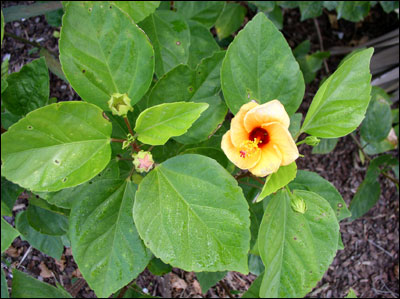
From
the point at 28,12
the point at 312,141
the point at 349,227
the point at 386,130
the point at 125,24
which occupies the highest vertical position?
the point at 125,24

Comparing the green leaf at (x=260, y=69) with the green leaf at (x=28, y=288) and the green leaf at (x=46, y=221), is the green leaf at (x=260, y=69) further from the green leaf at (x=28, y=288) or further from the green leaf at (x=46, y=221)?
the green leaf at (x=46, y=221)

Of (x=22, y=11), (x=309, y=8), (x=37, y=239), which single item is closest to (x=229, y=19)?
(x=309, y=8)

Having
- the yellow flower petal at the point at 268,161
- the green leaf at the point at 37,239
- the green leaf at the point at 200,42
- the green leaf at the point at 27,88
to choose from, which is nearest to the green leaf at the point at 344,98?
the yellow flower petal at the point at 268,161

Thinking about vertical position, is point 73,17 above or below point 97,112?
above

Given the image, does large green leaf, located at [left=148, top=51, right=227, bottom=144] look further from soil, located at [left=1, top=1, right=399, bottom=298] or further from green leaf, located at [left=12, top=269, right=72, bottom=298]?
soil, located at [left=1, top=1, right=399, bottom=298]

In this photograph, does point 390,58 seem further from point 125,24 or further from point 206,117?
point 125,24

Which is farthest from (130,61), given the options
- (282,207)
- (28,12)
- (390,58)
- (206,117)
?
(390,58)

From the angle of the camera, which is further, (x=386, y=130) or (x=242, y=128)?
(x=386, y=130)
